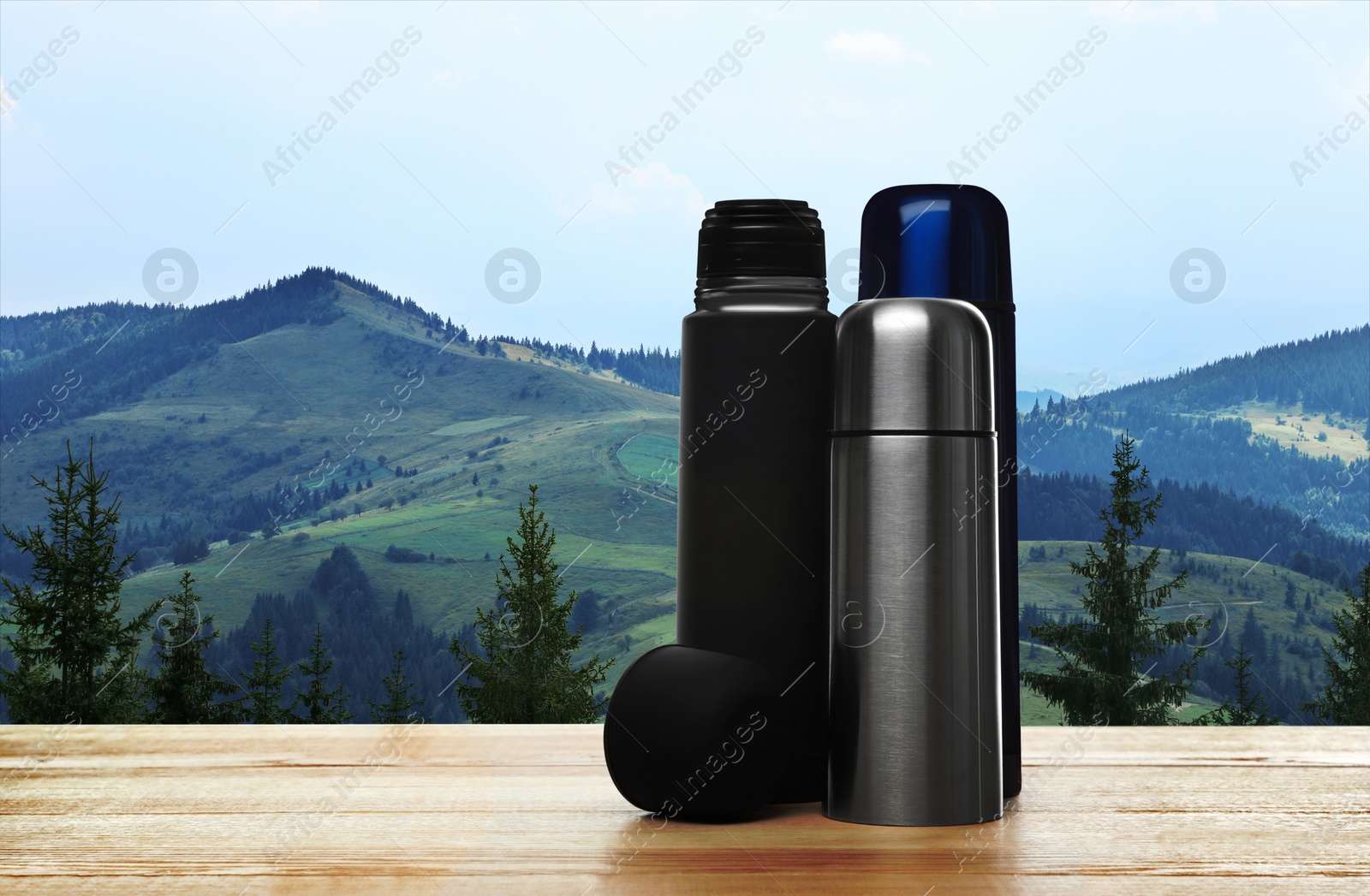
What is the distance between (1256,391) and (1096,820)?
31722mm

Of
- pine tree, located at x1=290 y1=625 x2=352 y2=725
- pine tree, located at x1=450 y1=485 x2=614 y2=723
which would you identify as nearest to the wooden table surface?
pine tree, located at x1=290 y1=625 x2=352 y2=725

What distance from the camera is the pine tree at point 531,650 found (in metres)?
15.3

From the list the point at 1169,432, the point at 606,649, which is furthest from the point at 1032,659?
the point at 606,649

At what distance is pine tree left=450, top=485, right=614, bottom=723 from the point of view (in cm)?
1527

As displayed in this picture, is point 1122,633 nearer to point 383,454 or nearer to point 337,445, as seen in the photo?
point 383,454

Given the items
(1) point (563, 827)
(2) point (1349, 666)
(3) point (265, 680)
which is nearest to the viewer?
(1) point (563, 827)

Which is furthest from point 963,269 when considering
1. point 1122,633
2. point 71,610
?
point 71,610

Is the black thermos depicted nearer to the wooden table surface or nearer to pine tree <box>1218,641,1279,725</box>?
the wooden table surface

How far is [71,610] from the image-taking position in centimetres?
1251

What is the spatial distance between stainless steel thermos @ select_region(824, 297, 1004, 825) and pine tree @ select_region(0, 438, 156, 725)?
42.5 feet

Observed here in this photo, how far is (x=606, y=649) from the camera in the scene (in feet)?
95.4

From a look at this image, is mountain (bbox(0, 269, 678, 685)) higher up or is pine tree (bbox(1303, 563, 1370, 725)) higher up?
mountain (bbox(0, 269, 678, 685))

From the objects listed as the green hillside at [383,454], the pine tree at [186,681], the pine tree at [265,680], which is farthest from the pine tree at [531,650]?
the green hillside at [383,454]

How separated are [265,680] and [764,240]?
1510 cm
